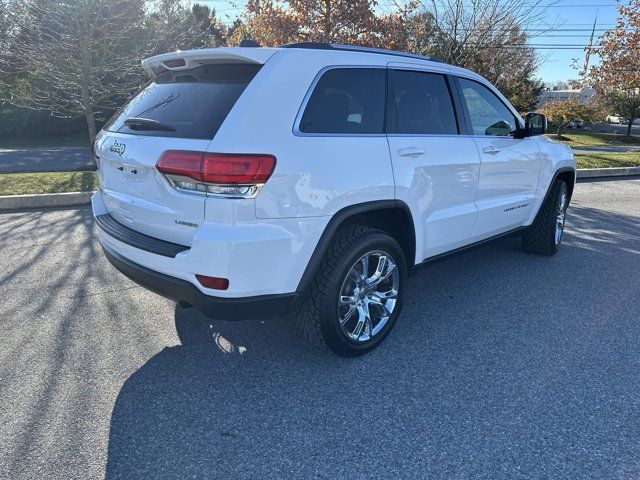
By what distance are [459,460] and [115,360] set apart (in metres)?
2.13

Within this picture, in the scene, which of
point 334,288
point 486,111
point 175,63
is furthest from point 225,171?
point 486,111

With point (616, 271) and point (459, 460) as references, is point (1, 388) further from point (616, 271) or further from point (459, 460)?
point (616, 271)

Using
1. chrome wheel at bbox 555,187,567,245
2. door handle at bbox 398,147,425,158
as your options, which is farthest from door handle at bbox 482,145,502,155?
chrome wheel at bbox 555,187,567,245

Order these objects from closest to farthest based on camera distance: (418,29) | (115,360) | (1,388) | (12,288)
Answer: (1,388), (115,360), (12,288), (418,29)

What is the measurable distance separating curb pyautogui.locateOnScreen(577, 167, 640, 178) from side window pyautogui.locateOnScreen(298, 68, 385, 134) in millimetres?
10229

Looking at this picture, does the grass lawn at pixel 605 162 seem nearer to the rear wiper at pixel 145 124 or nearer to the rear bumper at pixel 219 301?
the rear bumper at pixel 219 301

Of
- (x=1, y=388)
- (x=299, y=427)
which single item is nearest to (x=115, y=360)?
(x=1, y=388)

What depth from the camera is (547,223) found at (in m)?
5.19

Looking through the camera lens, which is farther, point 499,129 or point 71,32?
point 71,32

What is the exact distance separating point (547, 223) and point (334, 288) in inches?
131

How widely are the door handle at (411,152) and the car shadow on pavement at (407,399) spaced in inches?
51.1

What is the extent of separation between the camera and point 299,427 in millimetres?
2518

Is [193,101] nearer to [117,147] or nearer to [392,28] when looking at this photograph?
[117,147]

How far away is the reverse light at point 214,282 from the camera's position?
2.46 meters
